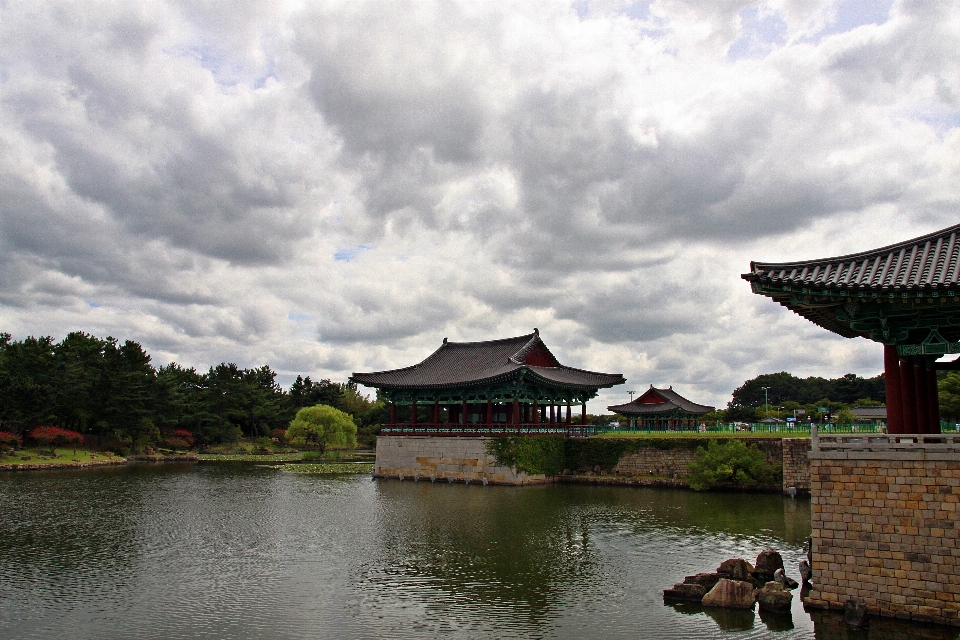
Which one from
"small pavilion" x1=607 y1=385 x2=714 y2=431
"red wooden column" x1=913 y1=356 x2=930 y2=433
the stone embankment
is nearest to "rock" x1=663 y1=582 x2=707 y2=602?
"red wooden column" x1=913 y1=356 x2=930 y2=433

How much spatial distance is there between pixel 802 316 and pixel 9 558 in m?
24.1

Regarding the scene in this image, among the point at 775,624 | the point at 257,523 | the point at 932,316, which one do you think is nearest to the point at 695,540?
the point at 775,624

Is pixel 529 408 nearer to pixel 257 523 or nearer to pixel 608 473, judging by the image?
pixel 608 473

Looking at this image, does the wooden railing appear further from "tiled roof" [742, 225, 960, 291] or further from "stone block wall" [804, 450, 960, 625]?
"stone block wall" [804, 450, 960, 625]

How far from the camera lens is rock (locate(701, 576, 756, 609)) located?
15.1 meters

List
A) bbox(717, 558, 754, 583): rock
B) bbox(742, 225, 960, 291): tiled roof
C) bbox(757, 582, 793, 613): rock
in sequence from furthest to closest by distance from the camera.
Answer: bbox(717, 558, 754, 583): rock → bbox(757, 582, 793, 613): rock → bbox(742, 225, 960, 291): tiled roof

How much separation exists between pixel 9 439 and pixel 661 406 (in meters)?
57.3

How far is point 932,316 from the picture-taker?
1418cm

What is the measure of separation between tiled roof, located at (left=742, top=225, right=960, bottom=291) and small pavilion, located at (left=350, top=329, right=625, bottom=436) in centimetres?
2757

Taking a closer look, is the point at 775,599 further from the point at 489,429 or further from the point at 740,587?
the point at 489,429

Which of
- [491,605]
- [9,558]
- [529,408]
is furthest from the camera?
[529,408]

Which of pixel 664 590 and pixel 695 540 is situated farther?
pixel 695 540

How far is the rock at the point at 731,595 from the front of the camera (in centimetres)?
1507

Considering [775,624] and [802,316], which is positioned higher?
[802,316]
